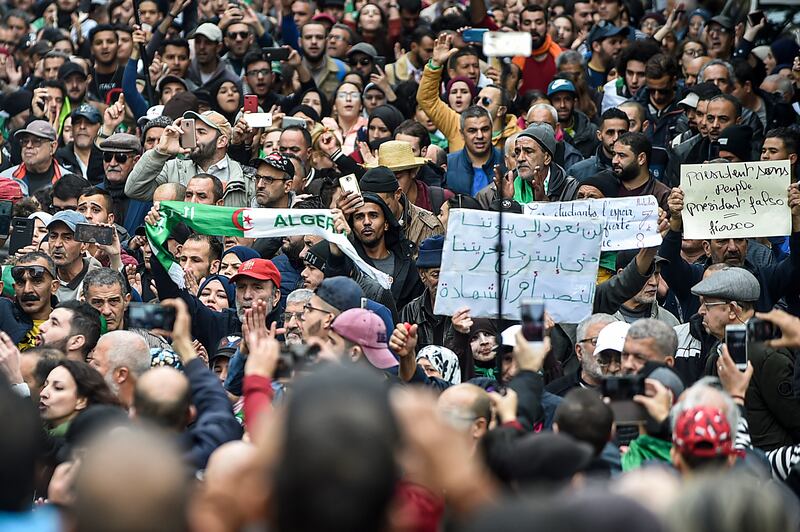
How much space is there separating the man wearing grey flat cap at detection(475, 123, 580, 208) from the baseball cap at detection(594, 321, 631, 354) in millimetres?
2470

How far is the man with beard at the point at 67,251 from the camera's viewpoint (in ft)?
33.3

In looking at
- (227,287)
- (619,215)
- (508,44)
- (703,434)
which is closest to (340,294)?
(508,44)

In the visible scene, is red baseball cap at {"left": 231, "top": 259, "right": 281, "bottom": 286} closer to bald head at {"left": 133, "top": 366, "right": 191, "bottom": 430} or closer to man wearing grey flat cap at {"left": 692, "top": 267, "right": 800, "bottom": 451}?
man wearing grey flat cap at {"left": 692, "top": 267, "right": 800, "bottom": 451}

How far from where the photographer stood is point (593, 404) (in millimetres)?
5609

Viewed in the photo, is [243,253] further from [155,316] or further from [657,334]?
[155,316]

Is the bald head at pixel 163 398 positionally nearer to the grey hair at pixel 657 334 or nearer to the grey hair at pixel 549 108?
the grey hair at pixel 657 334

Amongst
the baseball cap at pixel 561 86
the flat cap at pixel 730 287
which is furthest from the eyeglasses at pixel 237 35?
the flat cap at pixel 730 287

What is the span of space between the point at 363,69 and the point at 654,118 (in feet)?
11.0

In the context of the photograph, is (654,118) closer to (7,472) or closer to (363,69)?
(363,69)

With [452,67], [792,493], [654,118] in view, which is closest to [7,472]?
[792,493]

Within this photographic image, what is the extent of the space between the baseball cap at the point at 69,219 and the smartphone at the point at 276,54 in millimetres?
4050

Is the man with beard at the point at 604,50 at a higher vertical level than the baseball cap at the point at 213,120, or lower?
higher

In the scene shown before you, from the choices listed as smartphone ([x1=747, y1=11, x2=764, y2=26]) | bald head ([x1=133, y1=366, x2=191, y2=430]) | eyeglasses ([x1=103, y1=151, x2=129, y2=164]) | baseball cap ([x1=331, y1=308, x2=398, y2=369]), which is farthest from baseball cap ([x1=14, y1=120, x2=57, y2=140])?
bald head ([x1=133, y1=366, x2=191, y2=430])

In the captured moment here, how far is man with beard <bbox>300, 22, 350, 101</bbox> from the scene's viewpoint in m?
14.9
